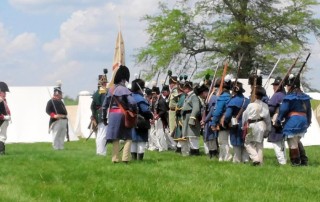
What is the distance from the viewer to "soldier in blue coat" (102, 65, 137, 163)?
11.6 m

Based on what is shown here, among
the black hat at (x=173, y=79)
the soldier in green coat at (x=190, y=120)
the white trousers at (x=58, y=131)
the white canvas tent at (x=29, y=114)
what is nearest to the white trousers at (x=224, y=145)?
the soldier in green coat at (x=190, y=120)

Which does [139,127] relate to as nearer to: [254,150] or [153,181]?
[254,150]

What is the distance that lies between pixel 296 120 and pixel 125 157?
10.1ft

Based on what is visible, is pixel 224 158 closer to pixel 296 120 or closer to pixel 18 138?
pixel 296 120

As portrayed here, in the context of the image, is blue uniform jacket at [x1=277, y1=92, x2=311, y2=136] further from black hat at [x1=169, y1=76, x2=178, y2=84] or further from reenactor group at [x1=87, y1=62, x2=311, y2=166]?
black hat at [x1=169, y1=76, x2=178, y2=84]

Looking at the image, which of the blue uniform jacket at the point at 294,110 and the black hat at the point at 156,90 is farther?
the black hat at the point at 156,90

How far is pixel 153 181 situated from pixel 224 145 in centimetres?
380

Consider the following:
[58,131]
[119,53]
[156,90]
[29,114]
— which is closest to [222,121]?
[119,53]

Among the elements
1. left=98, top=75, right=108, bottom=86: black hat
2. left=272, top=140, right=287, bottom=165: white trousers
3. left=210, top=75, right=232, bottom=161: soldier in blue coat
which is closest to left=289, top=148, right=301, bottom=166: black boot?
left=272, top=140, right=287, bottom=165: white trousers

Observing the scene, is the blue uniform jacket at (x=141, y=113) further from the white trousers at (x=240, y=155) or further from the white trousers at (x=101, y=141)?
the white trousers at (x=101, y=141)

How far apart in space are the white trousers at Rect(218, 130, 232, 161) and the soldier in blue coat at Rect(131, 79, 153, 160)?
4.62ft

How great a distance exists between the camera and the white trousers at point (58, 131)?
58.8 ft

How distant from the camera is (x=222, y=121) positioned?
1260 centimetres

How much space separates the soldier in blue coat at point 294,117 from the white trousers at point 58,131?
7546 mm
